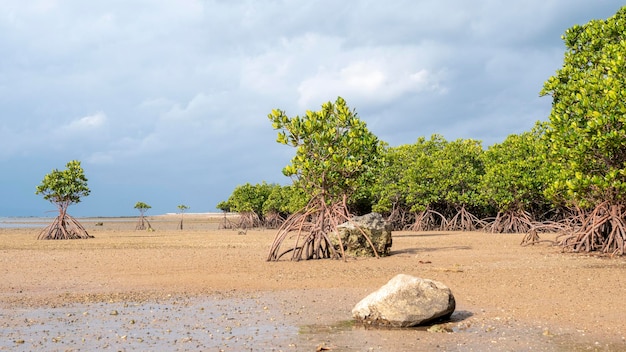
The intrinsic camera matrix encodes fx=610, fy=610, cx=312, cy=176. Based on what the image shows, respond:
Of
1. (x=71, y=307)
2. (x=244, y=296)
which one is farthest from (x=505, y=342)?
(x=71, y=307)

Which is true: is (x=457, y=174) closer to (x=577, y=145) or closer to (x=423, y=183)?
(x=423, y=183)

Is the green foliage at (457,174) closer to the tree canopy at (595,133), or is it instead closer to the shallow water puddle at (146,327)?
the tree canopy at (595,133)

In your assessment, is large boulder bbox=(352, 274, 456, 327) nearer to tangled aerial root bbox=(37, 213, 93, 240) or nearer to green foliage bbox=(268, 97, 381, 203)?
green foliage bbox=(268, 97, 381, 203)

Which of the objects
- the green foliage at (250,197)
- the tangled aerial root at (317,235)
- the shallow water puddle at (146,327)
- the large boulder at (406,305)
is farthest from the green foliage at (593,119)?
the green foliage at (250,197)

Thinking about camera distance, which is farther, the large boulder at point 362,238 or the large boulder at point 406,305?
the large boulder at point 362,238

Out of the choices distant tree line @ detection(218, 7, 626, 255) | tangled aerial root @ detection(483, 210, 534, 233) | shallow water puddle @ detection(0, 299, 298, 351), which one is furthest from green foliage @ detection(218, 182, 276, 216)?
shallow water puddle @ detection(0, 299, 298, 351)

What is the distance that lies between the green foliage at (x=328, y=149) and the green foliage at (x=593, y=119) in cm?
A: 580

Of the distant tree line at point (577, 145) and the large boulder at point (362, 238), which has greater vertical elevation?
the distant tree line at point (577, 145)

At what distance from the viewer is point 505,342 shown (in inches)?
301

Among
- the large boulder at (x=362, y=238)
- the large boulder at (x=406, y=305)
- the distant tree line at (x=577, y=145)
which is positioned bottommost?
the large boulder at (x=406, y=305)

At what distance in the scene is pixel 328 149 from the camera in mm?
19000

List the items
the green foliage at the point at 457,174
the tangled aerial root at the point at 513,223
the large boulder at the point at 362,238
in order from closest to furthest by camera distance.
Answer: the large boulder at the point at 362,238 → the tangled aerial root at the point at 513,223 → the green foliage at the point at 457,174

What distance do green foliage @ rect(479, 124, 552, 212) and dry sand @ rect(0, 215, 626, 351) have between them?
15190 mm

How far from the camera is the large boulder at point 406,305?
8656 mm
